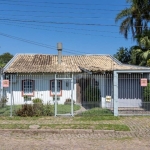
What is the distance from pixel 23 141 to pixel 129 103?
419 inches

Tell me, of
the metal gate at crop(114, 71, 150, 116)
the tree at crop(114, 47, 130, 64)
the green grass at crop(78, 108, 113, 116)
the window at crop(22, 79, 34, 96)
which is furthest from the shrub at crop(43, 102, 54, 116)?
the tree at crop(114, 47, 130, 64)

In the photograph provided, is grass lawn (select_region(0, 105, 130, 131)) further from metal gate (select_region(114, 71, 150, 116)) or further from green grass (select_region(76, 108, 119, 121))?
metal gate (select_region(114, 71, 150, 116))

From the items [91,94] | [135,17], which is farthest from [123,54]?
[91,94]

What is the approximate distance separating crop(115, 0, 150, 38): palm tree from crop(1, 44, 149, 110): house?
3834mm

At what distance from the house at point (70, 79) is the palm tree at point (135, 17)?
383 centimetres

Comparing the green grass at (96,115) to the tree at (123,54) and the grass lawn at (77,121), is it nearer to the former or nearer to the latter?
the grass lawn at (77,121)

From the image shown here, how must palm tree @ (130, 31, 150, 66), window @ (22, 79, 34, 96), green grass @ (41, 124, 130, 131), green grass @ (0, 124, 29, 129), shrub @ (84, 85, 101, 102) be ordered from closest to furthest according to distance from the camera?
green grass @ (41, 124, 130, 131) < green grass @ (0, 124, 29, 129) < shrub @ (84, 85, 101, 102) < window @ (22, 79, 34, 96) < palm tree @ (130, 31, 150, 66)

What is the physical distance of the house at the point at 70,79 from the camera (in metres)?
15.4

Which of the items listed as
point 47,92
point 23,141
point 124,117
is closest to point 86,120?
point 124,117

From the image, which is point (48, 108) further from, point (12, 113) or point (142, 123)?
point (142, 123)

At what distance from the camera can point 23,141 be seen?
9055 mm

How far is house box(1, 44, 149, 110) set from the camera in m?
15.4

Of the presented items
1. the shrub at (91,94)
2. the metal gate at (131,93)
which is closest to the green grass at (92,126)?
the shrub at (91,94)

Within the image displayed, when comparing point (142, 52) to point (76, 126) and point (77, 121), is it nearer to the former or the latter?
point (77, 121)
